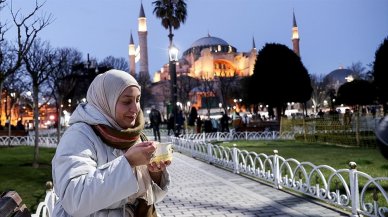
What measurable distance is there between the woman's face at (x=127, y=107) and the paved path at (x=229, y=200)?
4.34m

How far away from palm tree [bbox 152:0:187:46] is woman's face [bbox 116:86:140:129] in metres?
25.5

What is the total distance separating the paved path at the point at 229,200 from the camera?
6.22 m

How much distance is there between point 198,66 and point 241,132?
68.5 m

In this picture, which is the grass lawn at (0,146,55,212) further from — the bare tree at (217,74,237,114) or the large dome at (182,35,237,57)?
the large dome at (182,35,237,57)

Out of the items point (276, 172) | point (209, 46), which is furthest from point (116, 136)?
point (209, 46)

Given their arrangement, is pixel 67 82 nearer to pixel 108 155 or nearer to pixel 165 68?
pixel 108 155

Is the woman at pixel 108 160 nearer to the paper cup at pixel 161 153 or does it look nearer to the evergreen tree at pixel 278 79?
the paper cup at pixel 161 153

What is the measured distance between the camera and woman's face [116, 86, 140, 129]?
211cm

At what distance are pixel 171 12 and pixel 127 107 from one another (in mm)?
25943

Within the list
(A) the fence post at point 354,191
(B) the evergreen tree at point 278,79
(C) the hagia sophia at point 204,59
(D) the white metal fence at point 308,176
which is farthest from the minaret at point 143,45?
(A) the fence post at point 354,191

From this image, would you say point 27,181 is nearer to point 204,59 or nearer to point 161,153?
point 161,153

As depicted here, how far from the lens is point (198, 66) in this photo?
9112cm

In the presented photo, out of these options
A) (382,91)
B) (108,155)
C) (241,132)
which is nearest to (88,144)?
(108,155)

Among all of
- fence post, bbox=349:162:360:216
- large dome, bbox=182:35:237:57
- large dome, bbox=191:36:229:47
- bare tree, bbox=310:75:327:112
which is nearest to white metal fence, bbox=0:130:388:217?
fence post, bbox=349:162:360:216
